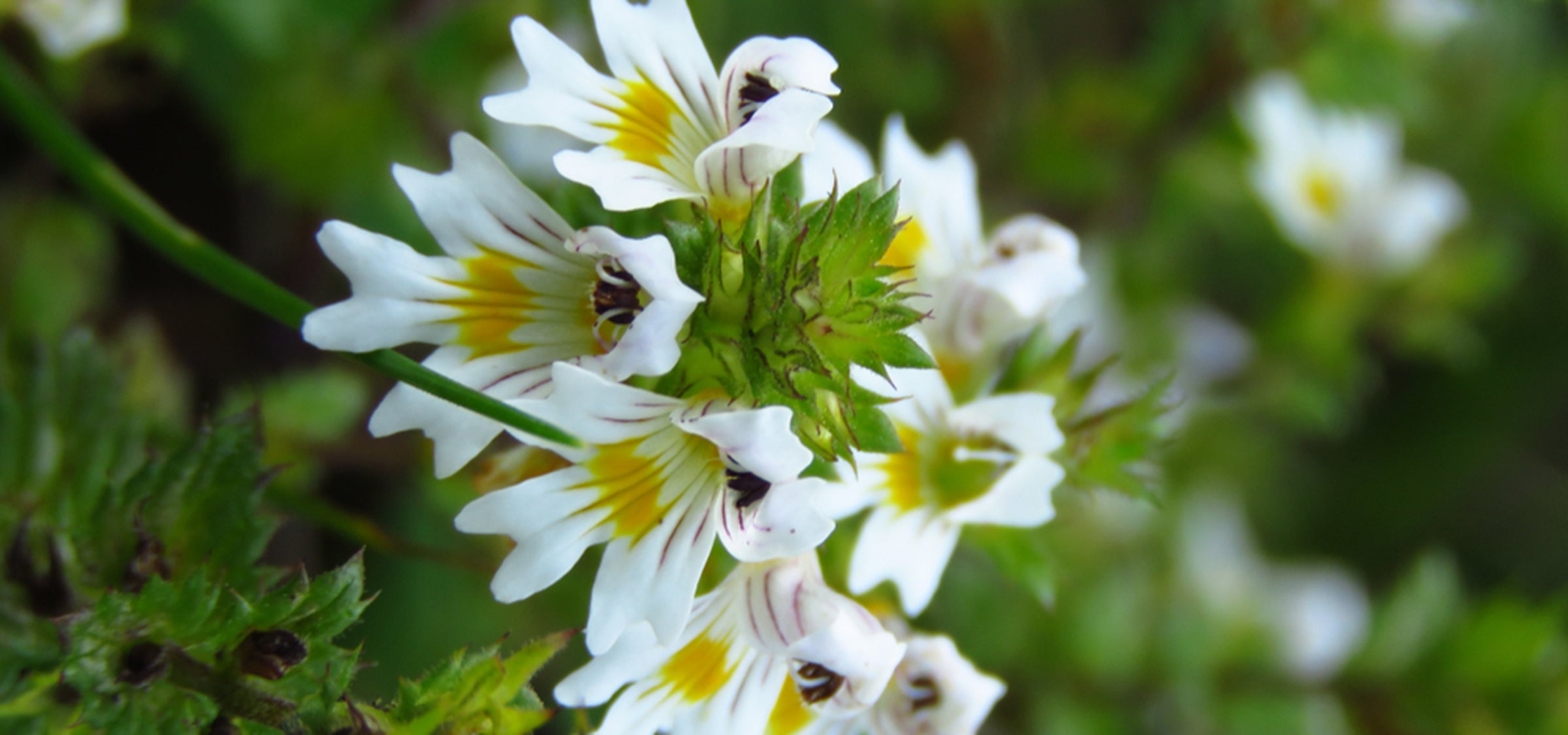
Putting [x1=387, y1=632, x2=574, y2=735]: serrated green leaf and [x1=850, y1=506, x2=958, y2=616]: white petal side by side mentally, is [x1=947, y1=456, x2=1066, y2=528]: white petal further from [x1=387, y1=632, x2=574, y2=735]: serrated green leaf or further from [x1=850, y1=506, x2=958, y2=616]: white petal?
[x1=387, y1=632, x2=574, y2=735]: serrated green leaf

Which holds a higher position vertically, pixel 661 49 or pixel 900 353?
pixel 661 49

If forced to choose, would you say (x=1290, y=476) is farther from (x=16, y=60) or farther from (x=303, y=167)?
(x=16, y=60)

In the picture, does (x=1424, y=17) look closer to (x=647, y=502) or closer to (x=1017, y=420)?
(x=1017, y=420)

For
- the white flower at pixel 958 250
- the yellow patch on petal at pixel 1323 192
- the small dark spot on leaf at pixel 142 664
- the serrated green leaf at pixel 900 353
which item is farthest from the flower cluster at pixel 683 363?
the yellow patch on petal at pixel 1323 192

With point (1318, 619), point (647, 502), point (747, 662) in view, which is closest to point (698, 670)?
point (747, 662)

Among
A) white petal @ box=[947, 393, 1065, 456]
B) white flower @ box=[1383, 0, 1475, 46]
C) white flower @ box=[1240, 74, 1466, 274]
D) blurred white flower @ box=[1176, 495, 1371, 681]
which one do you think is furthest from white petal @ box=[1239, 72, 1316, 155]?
white petal @ box=[947, 393, 1065, 456]

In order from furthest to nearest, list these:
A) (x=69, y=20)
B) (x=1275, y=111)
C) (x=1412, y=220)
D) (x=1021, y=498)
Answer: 1. (x=1412, y=220)
2. (x=1275, y=111)
3. (x=69, y=20)
4. (x=1021, y=498)

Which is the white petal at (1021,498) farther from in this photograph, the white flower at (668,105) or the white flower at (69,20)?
the white flower at (69,20)

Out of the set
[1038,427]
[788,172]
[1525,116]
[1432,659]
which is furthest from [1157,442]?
[1525,116]

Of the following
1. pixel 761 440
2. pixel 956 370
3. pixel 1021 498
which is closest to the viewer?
pixel 761 440
